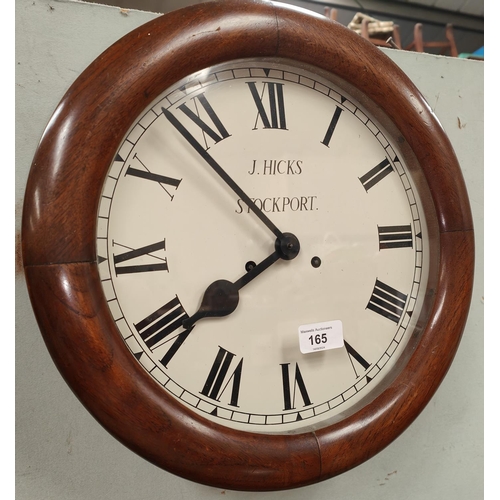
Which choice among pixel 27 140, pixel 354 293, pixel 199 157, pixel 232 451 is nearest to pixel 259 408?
pixel 232 451

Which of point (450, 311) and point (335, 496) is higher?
point (450, 311)

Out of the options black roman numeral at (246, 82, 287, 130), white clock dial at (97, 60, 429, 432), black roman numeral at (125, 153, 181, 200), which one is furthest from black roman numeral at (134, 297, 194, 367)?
black roman numeral at (246, 82, 287, 130)

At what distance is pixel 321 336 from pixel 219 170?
242 mm

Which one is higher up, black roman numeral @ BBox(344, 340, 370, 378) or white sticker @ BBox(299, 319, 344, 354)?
white sticker @ BBox(299, 319, 344, 354)

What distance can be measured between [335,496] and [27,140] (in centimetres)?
64

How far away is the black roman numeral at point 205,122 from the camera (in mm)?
571

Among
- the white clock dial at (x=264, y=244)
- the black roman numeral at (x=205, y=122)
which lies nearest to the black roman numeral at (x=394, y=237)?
the white clock dial at (x=264, y=244)

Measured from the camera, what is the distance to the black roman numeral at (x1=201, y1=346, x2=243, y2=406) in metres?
0.57

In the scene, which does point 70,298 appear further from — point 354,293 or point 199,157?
point 354,293

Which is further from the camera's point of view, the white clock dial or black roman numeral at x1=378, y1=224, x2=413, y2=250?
black roman numeral at x1=378, y1=224, x2=413, y2=250

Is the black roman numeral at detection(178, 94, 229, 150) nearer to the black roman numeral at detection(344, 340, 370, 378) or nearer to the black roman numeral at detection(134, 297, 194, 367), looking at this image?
the black roman numeral at detection(134, 297, 194, 367)

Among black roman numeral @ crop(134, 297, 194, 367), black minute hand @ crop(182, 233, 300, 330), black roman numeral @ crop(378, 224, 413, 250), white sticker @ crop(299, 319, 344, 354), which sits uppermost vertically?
black roman numeral @ crop(378, 224, 413, 250)

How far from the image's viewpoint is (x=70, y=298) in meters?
0.49

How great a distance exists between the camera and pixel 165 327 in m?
0.55
